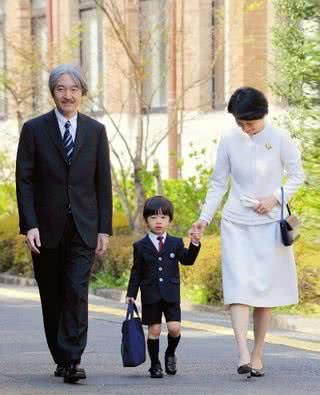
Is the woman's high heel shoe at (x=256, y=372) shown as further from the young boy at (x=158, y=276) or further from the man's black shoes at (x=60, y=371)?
the man's black shoes at (x=60, y=371)

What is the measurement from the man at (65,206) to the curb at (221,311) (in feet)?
15.0

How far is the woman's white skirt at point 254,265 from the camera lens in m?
10.7

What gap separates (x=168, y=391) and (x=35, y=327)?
5023 millimetres

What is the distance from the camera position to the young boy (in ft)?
35.8

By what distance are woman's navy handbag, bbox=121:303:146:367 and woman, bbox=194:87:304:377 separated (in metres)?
0.61

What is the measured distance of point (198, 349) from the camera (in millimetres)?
12859

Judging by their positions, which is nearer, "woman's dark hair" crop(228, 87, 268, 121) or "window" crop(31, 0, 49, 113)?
"woman's dark hair" crop(228, 87, 268, 121)

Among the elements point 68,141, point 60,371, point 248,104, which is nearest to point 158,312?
point 60,371

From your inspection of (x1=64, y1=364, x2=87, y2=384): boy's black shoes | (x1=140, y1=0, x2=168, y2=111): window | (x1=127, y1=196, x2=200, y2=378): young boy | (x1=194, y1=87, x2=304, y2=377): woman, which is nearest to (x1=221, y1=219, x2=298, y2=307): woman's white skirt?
(x1=194, y1=87, x2=304, y2=377): woman

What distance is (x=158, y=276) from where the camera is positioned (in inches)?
431

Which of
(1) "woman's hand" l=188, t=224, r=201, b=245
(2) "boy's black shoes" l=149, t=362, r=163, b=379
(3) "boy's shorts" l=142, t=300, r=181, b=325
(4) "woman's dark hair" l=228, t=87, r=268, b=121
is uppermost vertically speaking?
(4) "woman's dark hair" l=228, t=87, r=268, b=121

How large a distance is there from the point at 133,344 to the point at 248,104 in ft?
5.60

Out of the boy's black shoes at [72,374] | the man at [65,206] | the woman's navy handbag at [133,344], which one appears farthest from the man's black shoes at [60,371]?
the woman's navy handbag at [133,344]

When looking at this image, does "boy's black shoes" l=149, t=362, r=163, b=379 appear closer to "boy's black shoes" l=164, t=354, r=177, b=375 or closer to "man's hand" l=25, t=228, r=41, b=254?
"boy's black shoes" l=164, t=354, r=177, b=375
